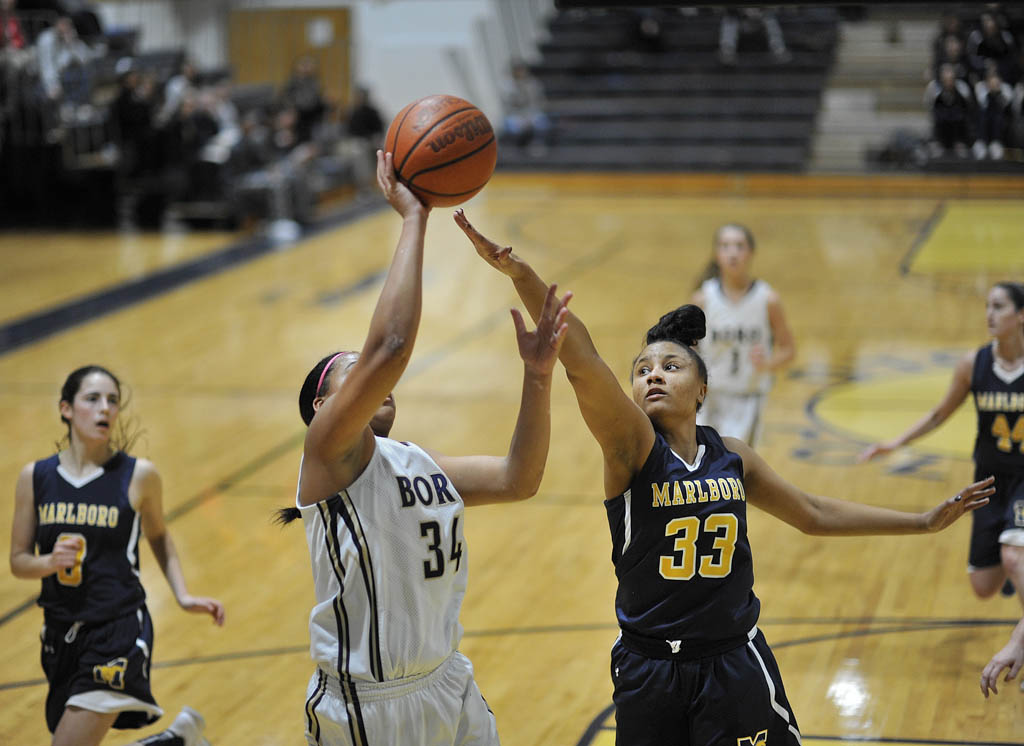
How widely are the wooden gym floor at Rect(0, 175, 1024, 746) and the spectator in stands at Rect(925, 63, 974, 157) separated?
1133 mm

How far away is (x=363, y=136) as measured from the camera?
20.8 meters

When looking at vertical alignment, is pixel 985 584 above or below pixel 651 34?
above

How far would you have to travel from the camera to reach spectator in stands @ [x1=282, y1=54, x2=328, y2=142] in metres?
19.4

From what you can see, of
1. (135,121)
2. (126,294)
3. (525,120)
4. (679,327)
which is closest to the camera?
(679,327)

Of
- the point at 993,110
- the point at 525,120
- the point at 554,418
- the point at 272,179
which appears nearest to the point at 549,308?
the point at 993,110

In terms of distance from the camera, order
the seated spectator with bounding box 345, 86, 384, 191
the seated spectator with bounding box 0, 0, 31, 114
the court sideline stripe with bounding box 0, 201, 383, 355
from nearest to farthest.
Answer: the court sideline stripe with bounding box 0, 201, 383, 355 < the seated spectator with bounding box 0, 0, 31, 114 < the seated spectator with bounding box 345, 86, 384, 191

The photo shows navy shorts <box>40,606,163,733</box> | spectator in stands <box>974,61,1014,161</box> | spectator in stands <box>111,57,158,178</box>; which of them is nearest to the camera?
navy shorts <box>40,606,163,733</box>

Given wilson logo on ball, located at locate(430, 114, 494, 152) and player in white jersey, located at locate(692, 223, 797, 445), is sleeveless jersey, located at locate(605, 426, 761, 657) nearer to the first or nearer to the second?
wilson logo on ball, located at locate(430, 114, 494, 152)

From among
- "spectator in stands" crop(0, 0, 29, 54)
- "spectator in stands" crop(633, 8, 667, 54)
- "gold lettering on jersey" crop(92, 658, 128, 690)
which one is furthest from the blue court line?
"spectator in stands" crop(633, 8, 667, 54)

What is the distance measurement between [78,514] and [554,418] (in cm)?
534

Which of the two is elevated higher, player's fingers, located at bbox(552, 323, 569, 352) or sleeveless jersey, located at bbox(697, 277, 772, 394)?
player's fingers, located at bbox(552, 323, 569, 352)

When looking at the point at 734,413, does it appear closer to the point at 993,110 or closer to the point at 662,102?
the point at 993,110

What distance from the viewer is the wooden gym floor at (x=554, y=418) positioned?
517cm

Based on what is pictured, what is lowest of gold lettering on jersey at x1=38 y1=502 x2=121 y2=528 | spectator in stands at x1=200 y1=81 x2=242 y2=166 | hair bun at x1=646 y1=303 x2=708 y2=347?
spectator in stands at x1=200 y1=81 x2=242 y2=166
